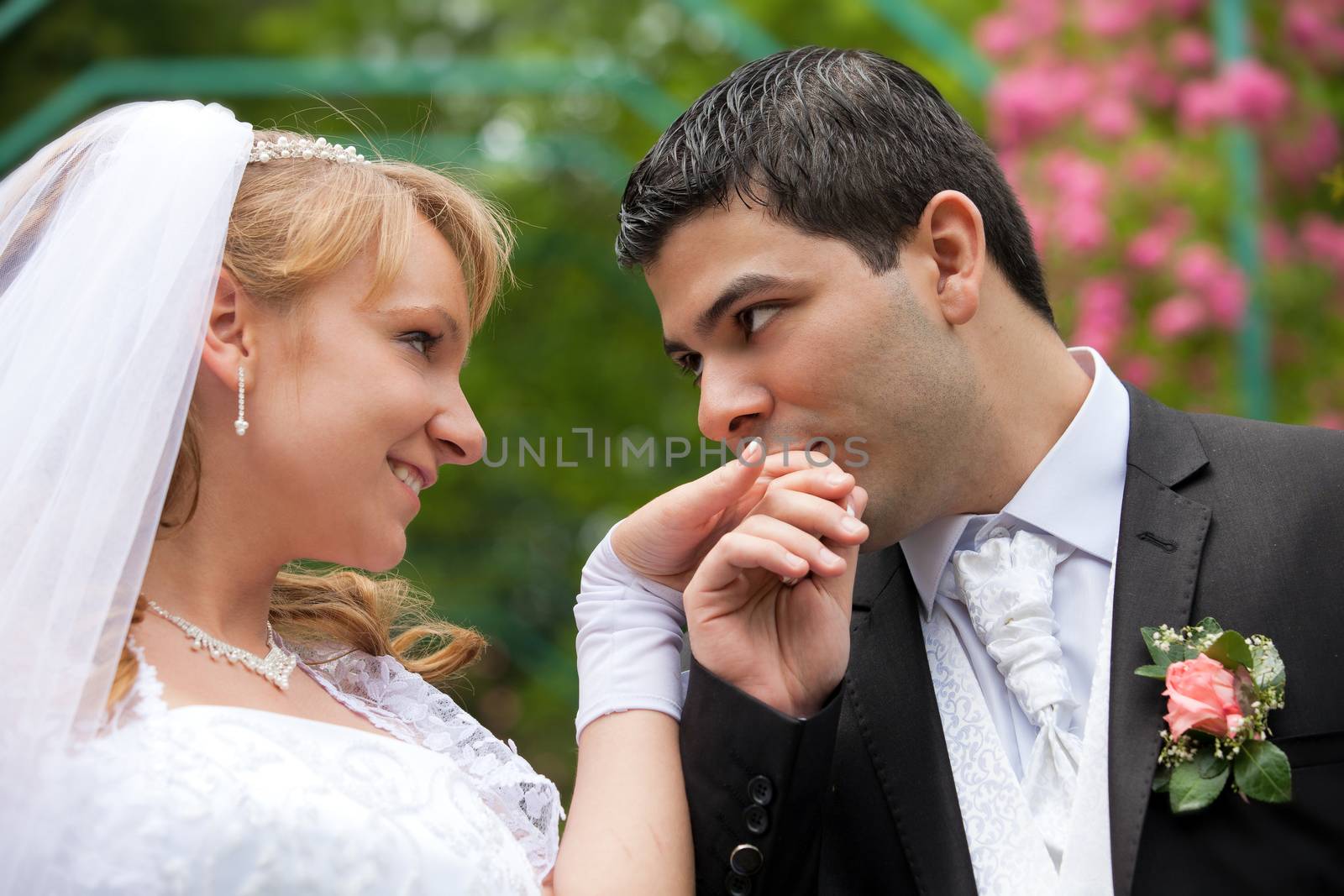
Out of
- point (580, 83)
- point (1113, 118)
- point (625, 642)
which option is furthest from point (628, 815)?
point (580, 83)

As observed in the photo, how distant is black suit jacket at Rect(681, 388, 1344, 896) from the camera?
2.29 meters

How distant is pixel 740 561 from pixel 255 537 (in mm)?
867

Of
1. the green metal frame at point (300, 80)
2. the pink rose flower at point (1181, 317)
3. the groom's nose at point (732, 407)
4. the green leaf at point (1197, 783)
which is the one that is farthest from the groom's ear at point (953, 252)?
the green metal frame at point (300, 80)

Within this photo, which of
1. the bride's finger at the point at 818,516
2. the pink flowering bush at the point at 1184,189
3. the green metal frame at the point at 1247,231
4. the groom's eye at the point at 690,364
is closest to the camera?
the bride's finger at the point at 818,516

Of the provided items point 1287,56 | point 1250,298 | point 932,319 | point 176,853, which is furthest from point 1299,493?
point 1287,56

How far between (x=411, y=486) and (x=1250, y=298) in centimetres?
393

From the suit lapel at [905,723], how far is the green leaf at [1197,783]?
1.27 feet

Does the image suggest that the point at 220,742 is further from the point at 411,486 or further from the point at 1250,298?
the point at 1250,298

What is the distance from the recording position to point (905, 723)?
8.63 ft

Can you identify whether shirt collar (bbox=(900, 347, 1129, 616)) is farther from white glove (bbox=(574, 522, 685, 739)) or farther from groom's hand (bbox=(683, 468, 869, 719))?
white glove (bbox=(574, 522, 685, 739))

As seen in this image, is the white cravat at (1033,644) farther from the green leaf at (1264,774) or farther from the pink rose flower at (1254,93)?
the pink rose flower at (1254,93)

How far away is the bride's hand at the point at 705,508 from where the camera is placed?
2.53 m

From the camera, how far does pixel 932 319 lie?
272cm

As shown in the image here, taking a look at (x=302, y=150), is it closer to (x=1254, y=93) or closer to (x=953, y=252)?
(x=953, y=252)
